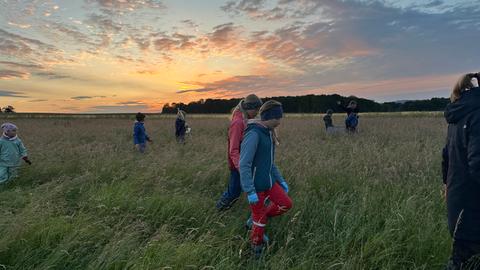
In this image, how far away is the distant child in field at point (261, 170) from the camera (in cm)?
346

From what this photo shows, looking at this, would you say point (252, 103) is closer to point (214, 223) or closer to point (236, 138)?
point (236, 138)

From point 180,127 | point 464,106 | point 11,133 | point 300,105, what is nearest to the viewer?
point 464,106

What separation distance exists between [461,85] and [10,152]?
24.6 ft

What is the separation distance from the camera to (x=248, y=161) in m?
3.47

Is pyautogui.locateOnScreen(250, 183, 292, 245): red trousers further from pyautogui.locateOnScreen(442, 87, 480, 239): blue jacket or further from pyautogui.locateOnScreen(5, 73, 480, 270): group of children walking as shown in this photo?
pyautogui.locateOnScreen(442, 87, 480, 239): blue jacket

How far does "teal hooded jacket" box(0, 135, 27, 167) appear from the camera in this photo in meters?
6.32

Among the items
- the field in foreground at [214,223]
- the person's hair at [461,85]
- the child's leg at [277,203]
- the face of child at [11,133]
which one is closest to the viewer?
the person's hair at [461,85]

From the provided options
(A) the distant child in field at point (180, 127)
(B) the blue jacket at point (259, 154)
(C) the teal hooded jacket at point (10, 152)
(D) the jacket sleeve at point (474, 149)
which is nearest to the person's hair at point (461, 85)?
(D) the jacket sleeve at point (474, 149)

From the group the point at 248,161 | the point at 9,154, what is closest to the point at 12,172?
the point at 9,154

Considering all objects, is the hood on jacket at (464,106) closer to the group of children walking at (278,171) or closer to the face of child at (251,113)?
the group of children walking at (278,171)

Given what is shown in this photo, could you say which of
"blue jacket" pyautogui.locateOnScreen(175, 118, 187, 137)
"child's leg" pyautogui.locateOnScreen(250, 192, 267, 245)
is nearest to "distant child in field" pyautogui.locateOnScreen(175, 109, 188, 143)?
"blue jacket" pyautogui.locateOnScreen(175, 118, 187, 137)

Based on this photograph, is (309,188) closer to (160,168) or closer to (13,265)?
(160,168)

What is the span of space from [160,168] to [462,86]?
520 cm

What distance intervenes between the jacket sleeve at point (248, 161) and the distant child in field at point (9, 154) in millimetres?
5235
